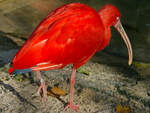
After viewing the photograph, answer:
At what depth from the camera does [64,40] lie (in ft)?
9.05

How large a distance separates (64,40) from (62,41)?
2 centimetres

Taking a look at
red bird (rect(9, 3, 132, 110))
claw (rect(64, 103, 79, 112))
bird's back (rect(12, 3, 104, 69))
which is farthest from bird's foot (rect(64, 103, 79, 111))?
bird's back (rect(12, 3, 104, 69))

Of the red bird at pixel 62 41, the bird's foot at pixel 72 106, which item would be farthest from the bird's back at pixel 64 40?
the bird's foot at pixel 72 106

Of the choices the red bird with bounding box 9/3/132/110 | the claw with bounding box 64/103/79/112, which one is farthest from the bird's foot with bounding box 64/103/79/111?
the red bird with bounding box 9/3/132/110

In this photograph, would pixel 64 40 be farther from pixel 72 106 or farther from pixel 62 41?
pixel 72 106

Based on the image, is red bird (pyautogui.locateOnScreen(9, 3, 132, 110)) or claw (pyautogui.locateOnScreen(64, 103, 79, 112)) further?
claw (pyautogui.locateOnScreen(64, 103, 79, 112))

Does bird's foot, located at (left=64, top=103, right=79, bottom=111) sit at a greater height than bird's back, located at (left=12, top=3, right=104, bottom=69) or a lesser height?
lesser

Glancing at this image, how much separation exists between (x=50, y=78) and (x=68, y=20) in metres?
1.06

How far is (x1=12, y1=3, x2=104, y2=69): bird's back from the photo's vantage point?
2.69m

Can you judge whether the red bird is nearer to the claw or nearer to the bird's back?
the bird's back

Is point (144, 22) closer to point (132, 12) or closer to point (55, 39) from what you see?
point (132, 12)

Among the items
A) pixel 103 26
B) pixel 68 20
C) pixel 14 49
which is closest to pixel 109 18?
pixel 103 26

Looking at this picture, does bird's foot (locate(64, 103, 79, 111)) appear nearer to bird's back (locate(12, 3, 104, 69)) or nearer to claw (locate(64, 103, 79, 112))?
claw (locate(64, 103, 79, 112))

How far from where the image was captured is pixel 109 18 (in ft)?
10.2
